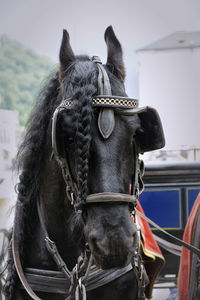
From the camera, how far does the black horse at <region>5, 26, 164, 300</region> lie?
1247 mm

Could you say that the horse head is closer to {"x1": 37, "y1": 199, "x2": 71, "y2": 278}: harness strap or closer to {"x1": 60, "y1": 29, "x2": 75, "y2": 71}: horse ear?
{"x1": 60, "y1": 29, "x2": 75, "y2": 71}: horse ear

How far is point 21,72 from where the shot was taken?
770cm

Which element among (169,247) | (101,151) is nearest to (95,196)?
(101,151)

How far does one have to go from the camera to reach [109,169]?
125 cm

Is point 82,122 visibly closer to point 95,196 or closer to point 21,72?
point 95,196

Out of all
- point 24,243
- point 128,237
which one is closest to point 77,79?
point 128,237

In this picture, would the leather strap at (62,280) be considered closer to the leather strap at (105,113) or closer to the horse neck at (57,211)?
the horse neck at (57,211)

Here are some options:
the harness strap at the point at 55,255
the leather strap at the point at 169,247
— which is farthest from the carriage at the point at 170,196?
the harness strap at the point at 55,255

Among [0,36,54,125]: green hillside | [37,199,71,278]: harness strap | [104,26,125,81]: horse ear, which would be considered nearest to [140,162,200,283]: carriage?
[37,199,71,278]: harness strap

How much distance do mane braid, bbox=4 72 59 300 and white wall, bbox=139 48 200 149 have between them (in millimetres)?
2317

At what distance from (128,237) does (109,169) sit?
0.20m

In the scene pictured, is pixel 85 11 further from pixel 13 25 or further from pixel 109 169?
pixel 109 169

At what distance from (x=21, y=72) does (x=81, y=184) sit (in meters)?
6.73

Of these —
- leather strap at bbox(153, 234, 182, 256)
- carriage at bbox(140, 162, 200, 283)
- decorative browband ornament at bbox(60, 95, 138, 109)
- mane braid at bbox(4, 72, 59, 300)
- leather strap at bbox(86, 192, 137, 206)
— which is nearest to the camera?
leather strap at bbox(86, 192, 137, 206)
